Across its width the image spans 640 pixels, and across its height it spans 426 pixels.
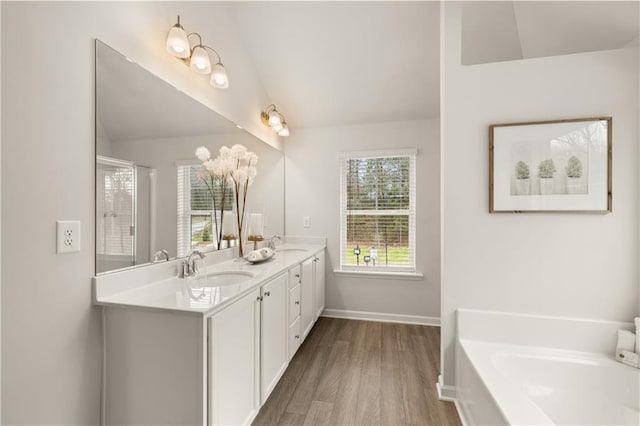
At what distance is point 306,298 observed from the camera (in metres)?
2.60

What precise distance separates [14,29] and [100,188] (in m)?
0.62

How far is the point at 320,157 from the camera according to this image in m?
3.43

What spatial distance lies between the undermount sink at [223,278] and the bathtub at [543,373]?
1.40 meters

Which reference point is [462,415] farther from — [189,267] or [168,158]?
[168,158]

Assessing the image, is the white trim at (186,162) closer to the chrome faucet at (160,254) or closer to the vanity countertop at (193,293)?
the chrome faucet at (160,254)

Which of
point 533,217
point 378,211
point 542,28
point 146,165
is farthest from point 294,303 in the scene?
point 542,28

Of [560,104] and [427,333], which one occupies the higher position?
[560,104]

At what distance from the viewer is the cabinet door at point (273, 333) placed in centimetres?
170

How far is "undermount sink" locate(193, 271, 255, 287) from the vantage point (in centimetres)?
182

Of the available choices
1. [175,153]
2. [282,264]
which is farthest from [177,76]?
A: [282,264]

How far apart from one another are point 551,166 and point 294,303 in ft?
6.48

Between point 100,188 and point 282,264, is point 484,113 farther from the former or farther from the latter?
point 100,188

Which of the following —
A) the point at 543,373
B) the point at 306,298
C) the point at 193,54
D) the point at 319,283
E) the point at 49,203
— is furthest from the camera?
the point at 319,283

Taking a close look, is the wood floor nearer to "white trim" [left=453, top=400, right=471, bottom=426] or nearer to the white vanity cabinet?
"white trim" [left=453, top=400, right=471, bottom=426]
